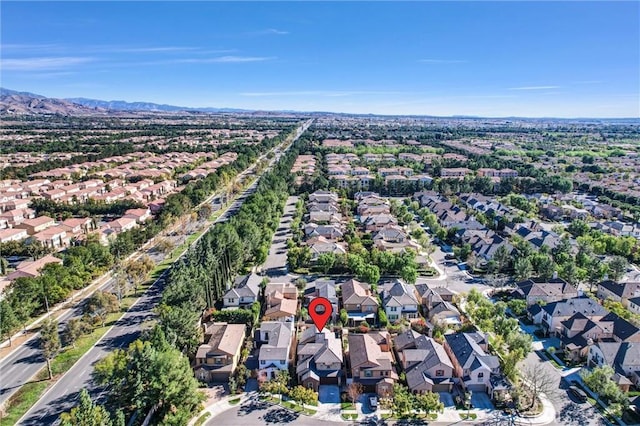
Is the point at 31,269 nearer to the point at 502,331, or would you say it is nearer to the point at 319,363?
the point at 319,363

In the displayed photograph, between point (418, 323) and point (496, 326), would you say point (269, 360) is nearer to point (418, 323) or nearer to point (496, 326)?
point (418, 323)

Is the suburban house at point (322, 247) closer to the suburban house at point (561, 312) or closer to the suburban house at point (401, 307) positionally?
the suburban house at point (401, 307)

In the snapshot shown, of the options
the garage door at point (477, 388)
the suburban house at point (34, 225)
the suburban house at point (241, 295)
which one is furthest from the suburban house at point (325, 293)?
the suburban house at point (34, 225)

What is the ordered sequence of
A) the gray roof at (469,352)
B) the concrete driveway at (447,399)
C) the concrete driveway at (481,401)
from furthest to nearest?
the gray roof at (469,352)
the concrete driveway at (447,399)
the concrete driveway at (481,401)

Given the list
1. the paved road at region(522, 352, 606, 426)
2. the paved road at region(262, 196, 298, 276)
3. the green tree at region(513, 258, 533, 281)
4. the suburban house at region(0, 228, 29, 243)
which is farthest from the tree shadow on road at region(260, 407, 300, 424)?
the suburban house at region(0, 228, 29, 243)

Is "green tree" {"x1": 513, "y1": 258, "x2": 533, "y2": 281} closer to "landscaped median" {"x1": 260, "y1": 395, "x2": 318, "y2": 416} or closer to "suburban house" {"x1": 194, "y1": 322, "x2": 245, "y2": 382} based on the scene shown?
"landscaped median" {"x1": 260, "y1": 395, "x2": 318, "y2": 416}

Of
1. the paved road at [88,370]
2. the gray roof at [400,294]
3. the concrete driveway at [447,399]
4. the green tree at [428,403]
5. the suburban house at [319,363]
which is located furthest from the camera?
the gray roof at [400,294]
